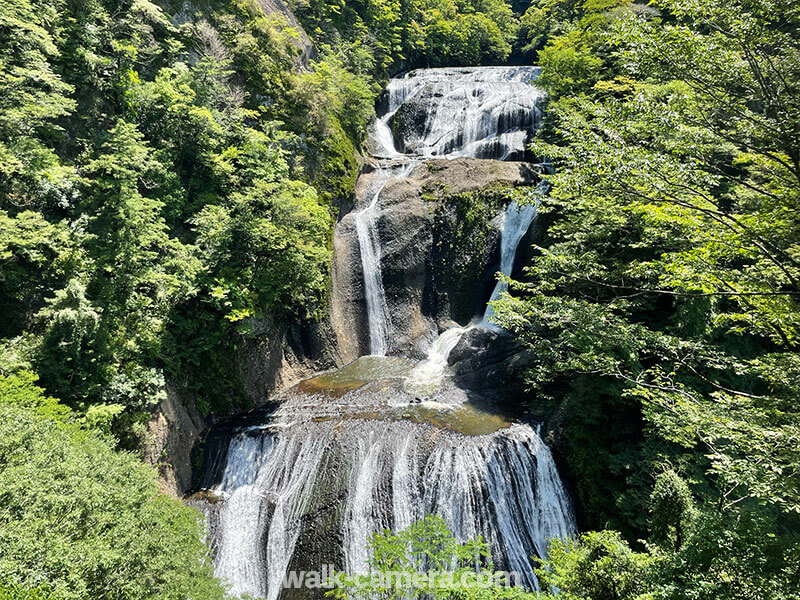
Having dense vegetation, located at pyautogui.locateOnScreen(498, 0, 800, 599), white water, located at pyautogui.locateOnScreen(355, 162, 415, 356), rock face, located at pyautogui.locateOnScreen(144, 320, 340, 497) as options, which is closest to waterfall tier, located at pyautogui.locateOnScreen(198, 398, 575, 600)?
rock face, located at pyautogui.locateOnScreen(144, 320, 340, 497)

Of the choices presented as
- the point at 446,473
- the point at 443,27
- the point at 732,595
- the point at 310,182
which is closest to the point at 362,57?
the point at 310,182

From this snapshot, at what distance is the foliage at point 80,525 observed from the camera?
14.3ft

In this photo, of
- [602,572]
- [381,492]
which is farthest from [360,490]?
[602,572]

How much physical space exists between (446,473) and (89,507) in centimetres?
738

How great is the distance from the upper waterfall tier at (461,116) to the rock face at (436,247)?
493cm

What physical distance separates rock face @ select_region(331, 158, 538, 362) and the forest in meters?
2.31

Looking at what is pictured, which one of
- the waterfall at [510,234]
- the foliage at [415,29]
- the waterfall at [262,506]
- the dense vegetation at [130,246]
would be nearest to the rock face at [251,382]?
the dense vegetation at [130,246]

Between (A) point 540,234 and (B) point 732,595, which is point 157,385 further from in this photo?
(A) point 540,234

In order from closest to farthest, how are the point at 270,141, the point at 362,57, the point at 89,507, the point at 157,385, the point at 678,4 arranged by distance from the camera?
the point at 678,4, the point at 89,507, the point at 157,385, the point at 270,141, the point at 362,57

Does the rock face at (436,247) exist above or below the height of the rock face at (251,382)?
above

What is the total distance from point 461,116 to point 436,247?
443 inches

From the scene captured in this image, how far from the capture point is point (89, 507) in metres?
5.36

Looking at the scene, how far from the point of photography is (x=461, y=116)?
82.5 ft

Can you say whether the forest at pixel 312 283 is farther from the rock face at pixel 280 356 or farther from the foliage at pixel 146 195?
the rock face at pixel 280 356
